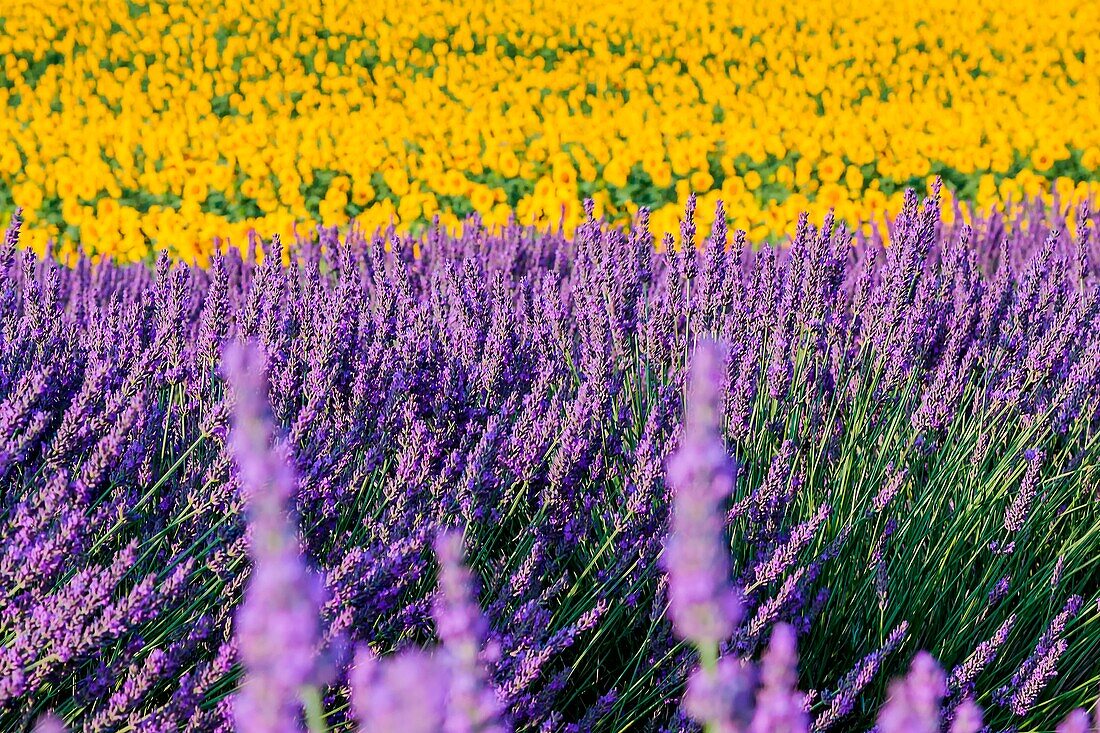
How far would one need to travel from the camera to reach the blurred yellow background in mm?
7578

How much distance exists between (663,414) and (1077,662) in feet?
2.69

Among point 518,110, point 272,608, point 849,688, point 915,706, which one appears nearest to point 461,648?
point 272,608

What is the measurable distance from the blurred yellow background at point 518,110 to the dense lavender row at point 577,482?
10.1 feet

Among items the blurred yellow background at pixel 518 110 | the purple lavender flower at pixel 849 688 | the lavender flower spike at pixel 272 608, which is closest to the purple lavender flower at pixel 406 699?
the lavender flower spike at pixel 272 608

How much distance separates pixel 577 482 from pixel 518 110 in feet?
24.6

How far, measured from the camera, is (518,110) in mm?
9023

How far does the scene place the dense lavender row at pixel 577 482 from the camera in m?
1.36

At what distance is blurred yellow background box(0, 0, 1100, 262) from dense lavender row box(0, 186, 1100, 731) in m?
3.08

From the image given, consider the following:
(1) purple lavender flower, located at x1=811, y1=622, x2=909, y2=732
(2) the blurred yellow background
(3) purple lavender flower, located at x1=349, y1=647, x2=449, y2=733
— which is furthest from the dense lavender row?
(2) the blurred yellow background

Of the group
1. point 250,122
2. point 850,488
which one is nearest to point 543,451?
point 850,488

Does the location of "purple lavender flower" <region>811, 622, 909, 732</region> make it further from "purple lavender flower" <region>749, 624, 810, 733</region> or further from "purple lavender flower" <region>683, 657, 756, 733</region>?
"purple lavender flower" <region>683, 657, 756, 733</region>

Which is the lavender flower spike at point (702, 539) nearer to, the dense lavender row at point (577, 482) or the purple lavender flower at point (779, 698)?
the purple lavender flower at point (779, 698)

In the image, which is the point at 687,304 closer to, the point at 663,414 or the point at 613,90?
the point at 663,414

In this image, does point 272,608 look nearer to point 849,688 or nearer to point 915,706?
point 915,706
